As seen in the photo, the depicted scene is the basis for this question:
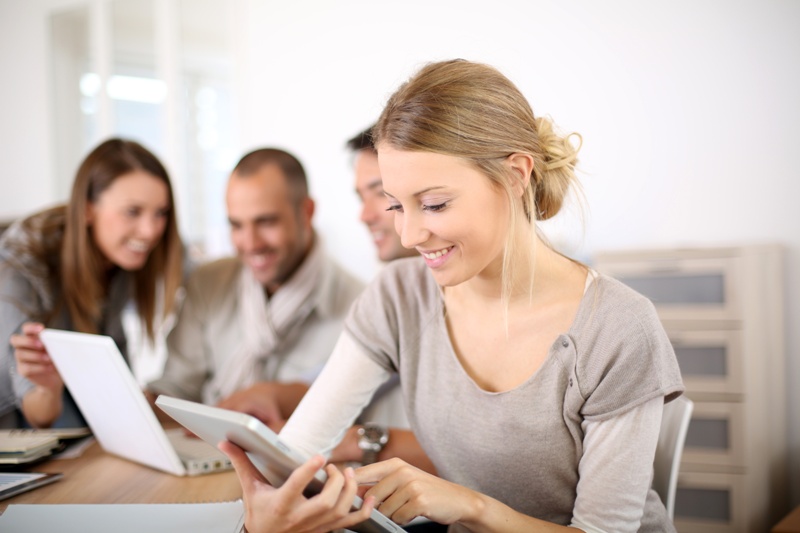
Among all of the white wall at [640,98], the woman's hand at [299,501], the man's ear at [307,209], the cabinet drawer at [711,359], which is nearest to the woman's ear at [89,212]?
the man's ear at [307,209]

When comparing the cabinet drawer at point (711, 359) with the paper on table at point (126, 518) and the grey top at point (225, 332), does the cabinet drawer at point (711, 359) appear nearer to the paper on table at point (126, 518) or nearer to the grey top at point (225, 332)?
the grey top at point (225, 332)

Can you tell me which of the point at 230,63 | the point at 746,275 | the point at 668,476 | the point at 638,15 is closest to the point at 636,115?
the point at 638,15

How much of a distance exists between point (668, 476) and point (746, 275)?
133 cm

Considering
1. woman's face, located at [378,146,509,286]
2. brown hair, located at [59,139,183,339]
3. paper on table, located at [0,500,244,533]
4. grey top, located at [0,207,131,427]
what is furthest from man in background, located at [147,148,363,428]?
woman's face, located at [378,146,509,286]

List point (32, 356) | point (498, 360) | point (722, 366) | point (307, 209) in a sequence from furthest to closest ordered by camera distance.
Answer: point (722, 366) < point (307, 209) < point (32, 356) < point (498, 360)

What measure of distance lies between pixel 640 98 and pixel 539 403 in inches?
83.0

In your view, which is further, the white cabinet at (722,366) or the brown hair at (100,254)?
the white cabinet at (722,366)

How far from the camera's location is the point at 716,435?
98.9 inches

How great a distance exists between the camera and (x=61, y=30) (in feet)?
16.0

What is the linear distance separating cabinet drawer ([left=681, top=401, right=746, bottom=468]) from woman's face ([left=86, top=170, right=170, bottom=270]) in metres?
1.90

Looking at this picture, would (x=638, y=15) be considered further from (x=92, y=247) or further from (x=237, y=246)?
(x=92, y=247)

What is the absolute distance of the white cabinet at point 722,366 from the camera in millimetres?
2459

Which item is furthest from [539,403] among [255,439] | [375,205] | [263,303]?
[263,303]

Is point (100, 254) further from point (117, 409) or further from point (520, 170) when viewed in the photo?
point (520, 170)
